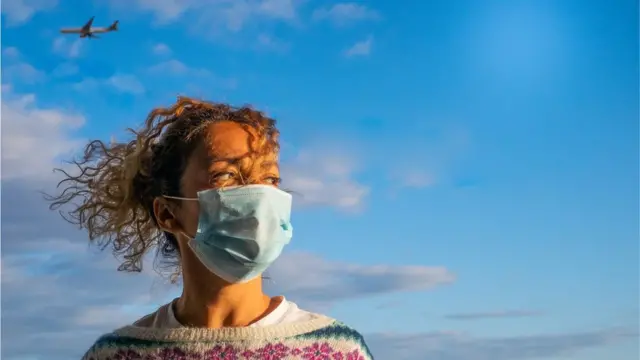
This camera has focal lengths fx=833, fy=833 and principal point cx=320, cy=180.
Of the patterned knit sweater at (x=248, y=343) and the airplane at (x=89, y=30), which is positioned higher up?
the airplane at (x=89, y=30)

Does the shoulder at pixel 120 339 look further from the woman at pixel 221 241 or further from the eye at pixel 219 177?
the eye at pixel 219 177

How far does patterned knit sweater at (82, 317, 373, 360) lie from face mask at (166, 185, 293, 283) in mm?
304

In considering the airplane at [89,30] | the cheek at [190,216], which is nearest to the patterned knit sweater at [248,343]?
the cheek at [190,216]

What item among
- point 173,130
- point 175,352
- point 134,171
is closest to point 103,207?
point 134,171

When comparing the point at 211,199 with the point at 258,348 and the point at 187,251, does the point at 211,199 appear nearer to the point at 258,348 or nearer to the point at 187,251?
the point at 187,251

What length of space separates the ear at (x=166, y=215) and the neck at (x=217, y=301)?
209 millimetres

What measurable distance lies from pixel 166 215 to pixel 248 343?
2.71 ft

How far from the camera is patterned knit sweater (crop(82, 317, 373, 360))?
13.8 ft

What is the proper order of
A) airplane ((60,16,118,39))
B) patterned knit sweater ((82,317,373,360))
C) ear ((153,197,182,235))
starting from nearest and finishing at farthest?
1. patterned knit sweater ((82,317,373,360))
2. ear ((153,197,182,235))
3. airplane ((60,16,118,39))

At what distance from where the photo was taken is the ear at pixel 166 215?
445cm

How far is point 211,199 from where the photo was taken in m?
4.30

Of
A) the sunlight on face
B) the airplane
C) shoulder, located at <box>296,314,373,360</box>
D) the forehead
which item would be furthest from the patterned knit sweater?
the airplane

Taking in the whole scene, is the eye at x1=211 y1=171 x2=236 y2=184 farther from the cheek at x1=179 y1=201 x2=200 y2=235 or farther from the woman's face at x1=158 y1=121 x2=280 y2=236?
the cheek at x1=179 y1=201 x2=200 y2=235

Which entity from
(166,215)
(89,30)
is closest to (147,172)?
(166,215)
